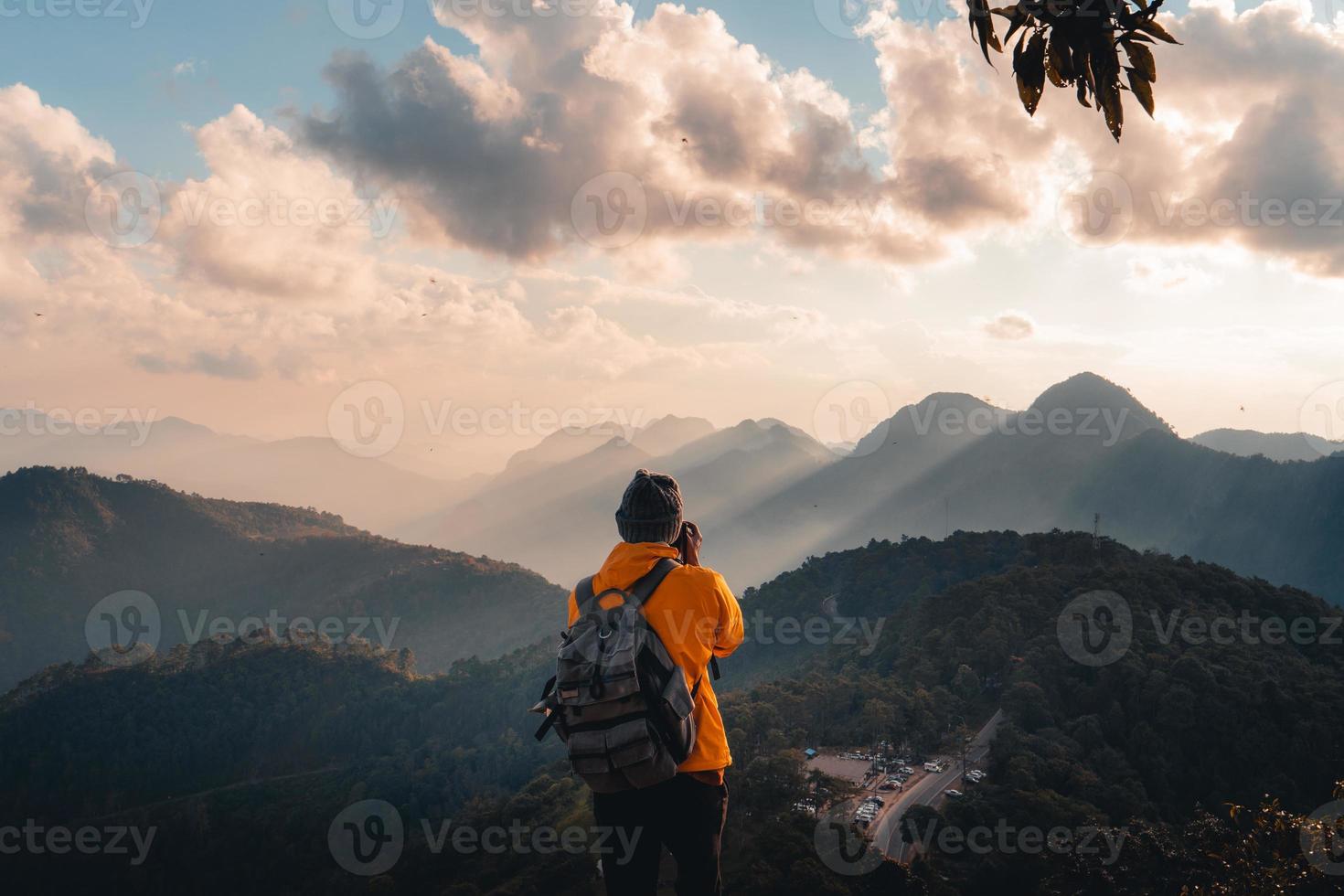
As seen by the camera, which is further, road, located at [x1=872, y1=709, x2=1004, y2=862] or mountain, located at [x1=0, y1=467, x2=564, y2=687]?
mountain, located at [x1=0, y1=467, x2=564, y2=687]

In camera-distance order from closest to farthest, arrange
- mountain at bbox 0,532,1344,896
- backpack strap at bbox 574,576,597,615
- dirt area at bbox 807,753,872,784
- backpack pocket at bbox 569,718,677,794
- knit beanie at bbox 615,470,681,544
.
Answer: backpack pocket at bbox 569,718,677,794
backpack strap at bbox 574,576,597,615
knit beanie at bbox 615,470,681,544
mountain at bbox 0,532,1344,896
dirt area at bbox 807,753,872,784

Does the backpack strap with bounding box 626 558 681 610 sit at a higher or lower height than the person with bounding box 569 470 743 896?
higher

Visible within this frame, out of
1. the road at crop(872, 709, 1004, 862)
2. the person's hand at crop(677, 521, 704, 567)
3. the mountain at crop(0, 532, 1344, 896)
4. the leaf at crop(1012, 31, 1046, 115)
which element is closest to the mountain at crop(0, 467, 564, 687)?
the mountain at crop(0, 532, 1344, 896)

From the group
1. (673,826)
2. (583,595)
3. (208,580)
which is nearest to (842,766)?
(673,826)

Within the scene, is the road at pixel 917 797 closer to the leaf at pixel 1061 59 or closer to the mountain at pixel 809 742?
the mountain at pixel 809 742

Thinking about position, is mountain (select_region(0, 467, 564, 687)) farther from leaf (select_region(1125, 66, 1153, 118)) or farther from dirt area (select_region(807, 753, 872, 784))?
leaf (select_region(1125, 66, 1153, 118))

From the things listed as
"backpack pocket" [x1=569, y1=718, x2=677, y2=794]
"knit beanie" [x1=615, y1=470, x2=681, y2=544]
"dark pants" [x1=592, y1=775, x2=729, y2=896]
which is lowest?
"dark pants" [x1=592, y1=775, x2=729, y2=896]

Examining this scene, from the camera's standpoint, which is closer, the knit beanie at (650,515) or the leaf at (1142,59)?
the leaf at (1142,59)

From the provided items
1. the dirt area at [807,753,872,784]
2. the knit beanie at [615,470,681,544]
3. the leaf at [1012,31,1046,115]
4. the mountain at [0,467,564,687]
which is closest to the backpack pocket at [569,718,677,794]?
the knit beanie at [615,470,681,544]

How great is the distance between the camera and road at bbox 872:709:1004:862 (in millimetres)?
35125

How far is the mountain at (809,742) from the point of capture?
3391 centimetres

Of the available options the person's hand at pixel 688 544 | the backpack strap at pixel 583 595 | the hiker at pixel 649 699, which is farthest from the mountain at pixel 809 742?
the backpack strap at pixel 583 595

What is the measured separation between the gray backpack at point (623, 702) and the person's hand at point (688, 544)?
0.55 meters

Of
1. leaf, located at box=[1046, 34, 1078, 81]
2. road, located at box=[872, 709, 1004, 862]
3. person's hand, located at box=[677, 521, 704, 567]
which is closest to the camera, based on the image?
leaf, located at box=[1046, 34, 1078, 81]
